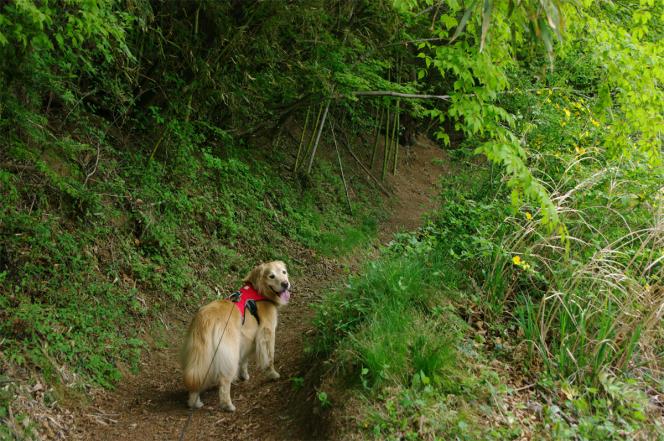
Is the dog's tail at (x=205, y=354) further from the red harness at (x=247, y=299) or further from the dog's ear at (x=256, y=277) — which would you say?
the dog's ear at (x=256, y=277)

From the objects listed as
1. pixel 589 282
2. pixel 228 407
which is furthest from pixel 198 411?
pixel 589 282

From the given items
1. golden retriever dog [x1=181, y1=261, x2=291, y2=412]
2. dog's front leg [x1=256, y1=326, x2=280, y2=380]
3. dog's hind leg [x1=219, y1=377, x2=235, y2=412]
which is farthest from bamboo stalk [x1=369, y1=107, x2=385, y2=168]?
dog's hind leg [x1=219, y1=377, x2=235, y2=412]

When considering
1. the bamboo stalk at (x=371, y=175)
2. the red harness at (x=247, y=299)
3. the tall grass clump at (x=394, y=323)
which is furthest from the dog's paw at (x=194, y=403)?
the bamboo stalk at (x=371, y=175)

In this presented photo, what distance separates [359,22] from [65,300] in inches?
281

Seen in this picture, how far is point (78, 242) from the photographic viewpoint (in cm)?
586

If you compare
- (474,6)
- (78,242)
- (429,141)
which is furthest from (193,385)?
(429,141)

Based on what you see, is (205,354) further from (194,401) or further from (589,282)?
(589,282)

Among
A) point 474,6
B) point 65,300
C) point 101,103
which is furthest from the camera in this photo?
point 101,103

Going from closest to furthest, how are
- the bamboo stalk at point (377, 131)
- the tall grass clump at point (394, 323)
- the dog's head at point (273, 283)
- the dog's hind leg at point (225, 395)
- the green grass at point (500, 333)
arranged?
the green grass at point (500, 333) → the tall grass clump at point (394, 323) → the dog's hind leg at point (225, 395) → the dog's head at point (273, 283) → the bamboo stalk at point (377, 131)

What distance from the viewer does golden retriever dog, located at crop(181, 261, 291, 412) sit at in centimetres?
445

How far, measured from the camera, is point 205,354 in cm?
444

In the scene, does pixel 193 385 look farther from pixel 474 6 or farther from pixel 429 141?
pixel 429 141

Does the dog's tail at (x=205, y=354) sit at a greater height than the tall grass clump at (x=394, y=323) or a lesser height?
lesser

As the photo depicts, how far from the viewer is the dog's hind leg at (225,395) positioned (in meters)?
4.60
